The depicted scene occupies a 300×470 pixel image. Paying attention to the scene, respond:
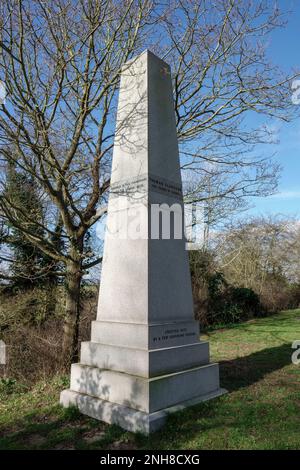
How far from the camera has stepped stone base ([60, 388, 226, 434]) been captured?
3932 mm

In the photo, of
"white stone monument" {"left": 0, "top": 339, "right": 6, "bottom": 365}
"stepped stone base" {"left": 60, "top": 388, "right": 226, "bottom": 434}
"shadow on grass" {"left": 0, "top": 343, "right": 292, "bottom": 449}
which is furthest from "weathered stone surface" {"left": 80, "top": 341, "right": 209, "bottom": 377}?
"white stone monument" {"left": 0, "top": 339, "right": 6, "bottom": 365}

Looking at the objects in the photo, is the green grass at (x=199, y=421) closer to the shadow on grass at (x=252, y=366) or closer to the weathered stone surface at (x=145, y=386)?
the shadow on grass at (x=252, y=366)

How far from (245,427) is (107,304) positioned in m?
2.40

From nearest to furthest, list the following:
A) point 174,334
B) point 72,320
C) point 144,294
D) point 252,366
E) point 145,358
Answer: point 145,358 < point 144,294 < point 174,334 < point 252,366 < point 72,320

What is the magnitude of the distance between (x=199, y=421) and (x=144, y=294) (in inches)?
64.3

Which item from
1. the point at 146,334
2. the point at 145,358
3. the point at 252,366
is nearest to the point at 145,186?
the point at 146,334

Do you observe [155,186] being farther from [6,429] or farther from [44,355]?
[44,355]

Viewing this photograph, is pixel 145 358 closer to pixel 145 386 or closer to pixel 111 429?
pixel 145 386

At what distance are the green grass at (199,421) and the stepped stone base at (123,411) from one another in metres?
0.09

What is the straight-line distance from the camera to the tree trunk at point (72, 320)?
735 cm

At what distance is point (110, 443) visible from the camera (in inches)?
150

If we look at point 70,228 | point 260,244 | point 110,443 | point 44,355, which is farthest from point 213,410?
point 260,244

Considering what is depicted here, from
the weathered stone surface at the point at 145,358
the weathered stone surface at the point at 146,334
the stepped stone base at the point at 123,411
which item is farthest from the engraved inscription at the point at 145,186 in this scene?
the stepped stone base at the point at 123,411

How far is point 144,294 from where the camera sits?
471 cm
